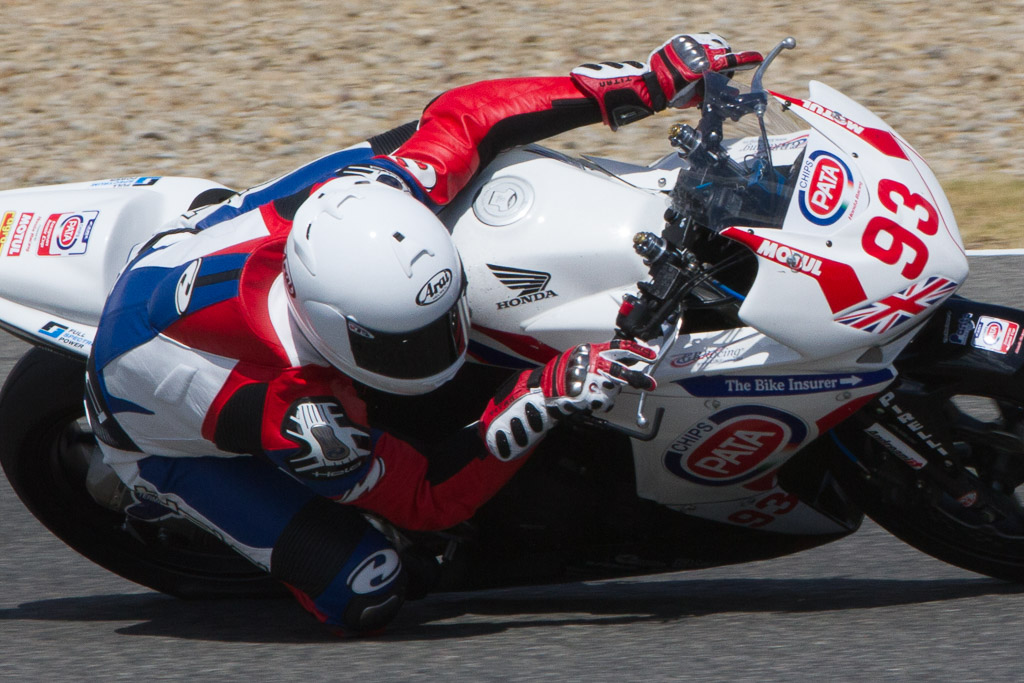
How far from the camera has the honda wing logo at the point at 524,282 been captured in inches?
121

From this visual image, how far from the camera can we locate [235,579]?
3963mm

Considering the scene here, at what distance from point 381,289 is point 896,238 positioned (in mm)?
1080

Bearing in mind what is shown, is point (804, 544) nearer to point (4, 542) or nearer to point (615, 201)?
point (615, 201)

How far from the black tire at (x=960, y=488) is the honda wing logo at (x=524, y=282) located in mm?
788

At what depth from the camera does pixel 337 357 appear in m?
3.03

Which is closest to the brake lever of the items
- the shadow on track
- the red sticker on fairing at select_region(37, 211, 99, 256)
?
the shadow on track

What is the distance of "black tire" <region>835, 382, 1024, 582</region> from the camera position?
10.5 feet

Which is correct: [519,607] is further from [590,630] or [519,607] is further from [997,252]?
[997,252]

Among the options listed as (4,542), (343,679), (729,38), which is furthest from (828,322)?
(729,38)

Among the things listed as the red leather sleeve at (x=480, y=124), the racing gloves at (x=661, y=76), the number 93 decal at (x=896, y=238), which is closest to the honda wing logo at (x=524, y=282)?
the red leather sleeve at (x=480, y=124)

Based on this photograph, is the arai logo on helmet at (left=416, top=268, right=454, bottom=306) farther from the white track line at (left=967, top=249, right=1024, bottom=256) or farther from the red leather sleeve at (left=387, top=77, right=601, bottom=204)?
the white track line at (left=967, top=249, right=1024, bottom=256)

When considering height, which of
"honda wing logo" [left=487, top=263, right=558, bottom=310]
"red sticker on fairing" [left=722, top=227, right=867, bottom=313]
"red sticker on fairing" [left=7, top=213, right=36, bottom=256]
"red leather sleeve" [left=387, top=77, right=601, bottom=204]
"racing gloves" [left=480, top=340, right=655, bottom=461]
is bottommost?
"racing gloves" [left=480, top=340, right=655, bottom=461]

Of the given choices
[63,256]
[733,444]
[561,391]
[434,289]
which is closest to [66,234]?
[63,256]

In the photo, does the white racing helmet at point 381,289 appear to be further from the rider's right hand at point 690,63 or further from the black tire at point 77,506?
the black tire at point 77,506
